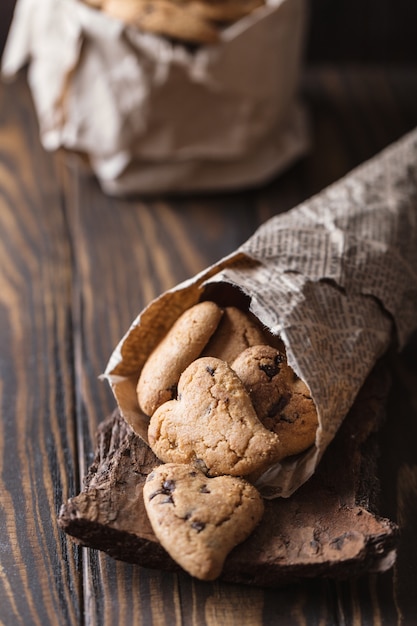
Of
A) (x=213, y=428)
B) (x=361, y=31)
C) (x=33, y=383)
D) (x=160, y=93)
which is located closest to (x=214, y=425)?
(x=213, y=428)

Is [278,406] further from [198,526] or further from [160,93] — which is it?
[160,93]

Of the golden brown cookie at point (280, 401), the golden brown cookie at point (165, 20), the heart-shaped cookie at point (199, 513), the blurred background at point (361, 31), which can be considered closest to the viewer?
the heart-shaped cookie at point (199, 513)

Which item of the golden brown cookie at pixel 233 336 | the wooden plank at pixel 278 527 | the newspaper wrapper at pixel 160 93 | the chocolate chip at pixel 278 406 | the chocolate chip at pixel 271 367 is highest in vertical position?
the newspaper wrapper at pixel 160 93

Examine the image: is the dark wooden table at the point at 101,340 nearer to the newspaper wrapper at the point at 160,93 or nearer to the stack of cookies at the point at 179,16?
the newspaper wrapper at the point at 160,93

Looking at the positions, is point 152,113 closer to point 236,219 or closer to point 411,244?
point 236,219

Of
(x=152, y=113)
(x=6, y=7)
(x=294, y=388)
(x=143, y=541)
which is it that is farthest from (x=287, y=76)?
(x=143, y=541)

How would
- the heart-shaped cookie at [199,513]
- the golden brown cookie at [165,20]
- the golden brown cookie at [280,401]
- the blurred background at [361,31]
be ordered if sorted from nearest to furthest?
1. the heart-shaped cookie at [199,513]
2. the golden brown cookie at [280,401]
3. the golden brown cookie at [165,20]
4. the blurred background at [361,31]

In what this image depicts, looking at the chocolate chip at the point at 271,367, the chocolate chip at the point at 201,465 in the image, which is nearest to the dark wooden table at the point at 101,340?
the chocolate chip at the point at 201,465
